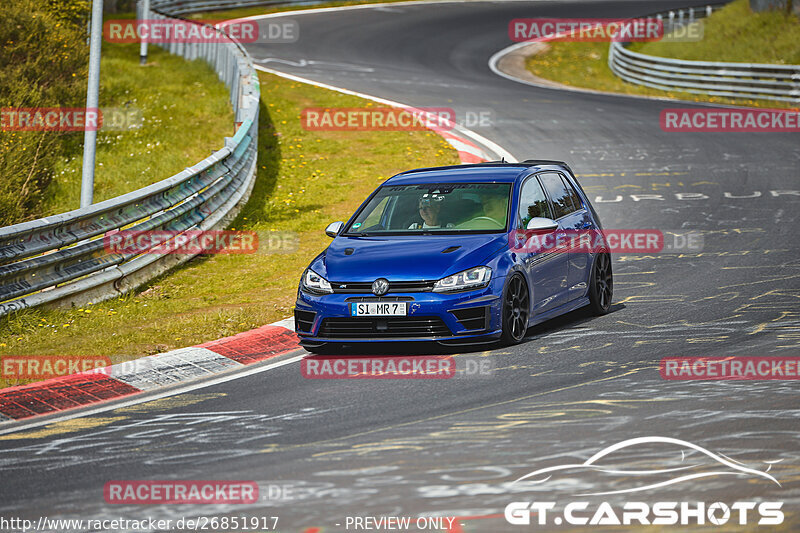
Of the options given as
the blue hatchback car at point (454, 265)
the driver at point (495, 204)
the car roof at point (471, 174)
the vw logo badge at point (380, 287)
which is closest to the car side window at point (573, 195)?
the blue hatchback car at point (454, 265)

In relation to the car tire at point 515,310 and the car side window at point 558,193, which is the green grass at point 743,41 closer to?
the car side window at point 558,193

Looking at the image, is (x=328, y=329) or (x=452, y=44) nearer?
(x=328, y=329)

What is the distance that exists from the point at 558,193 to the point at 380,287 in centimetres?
294

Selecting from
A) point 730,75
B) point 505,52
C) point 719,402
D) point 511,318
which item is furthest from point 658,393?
point 505,52

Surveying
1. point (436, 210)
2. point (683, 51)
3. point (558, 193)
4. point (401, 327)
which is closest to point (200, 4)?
point (683, 51)

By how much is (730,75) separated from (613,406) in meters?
26.9

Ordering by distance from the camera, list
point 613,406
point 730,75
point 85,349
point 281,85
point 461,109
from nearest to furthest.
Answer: point 613,406 → point 85,349 → point 461,109 → point 281,85 → point 730,75

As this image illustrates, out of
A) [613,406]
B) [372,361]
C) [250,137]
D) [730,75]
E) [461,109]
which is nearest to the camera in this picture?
[613,406]

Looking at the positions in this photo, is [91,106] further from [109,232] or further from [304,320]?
[304,320]

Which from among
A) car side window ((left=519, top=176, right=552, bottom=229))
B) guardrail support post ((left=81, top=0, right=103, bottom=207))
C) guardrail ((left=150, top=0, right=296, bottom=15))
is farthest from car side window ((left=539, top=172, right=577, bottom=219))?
guardrail ((left=150, top=0, right=296, bottom=15))

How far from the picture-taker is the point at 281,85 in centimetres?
3008

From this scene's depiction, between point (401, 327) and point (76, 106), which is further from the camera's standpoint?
point (76, 106)

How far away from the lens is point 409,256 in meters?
10.2

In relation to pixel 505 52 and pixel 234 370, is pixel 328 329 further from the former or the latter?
pixel 505 52
